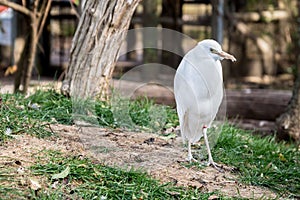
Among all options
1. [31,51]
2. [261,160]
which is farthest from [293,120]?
[31,51]

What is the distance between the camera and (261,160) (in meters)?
4.52

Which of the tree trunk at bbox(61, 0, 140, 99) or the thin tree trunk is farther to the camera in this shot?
the thin tree trunk

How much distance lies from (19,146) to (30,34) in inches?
113

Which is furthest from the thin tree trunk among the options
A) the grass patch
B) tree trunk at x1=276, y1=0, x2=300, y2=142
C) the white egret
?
the white egret

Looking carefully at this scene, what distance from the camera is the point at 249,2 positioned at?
38.5 ft

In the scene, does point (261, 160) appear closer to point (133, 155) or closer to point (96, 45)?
point (133, 155)

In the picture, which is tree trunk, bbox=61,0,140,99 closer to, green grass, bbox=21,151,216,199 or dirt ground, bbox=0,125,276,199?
dirt ground, bbox=0,125,276,199

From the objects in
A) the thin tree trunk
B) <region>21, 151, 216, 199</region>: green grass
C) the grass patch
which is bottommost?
the grass patch

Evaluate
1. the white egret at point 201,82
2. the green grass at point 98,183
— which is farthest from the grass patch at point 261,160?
the green grass at point 98,183

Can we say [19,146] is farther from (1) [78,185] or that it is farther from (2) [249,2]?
(2) [249,2]

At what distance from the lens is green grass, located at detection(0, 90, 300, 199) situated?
332 centimetres

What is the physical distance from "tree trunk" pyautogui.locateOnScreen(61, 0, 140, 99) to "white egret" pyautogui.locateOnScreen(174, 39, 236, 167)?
1.48 metres

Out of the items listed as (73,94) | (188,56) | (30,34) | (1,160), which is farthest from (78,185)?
(30,34)

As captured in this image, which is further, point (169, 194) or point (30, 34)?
point (30, 34)
